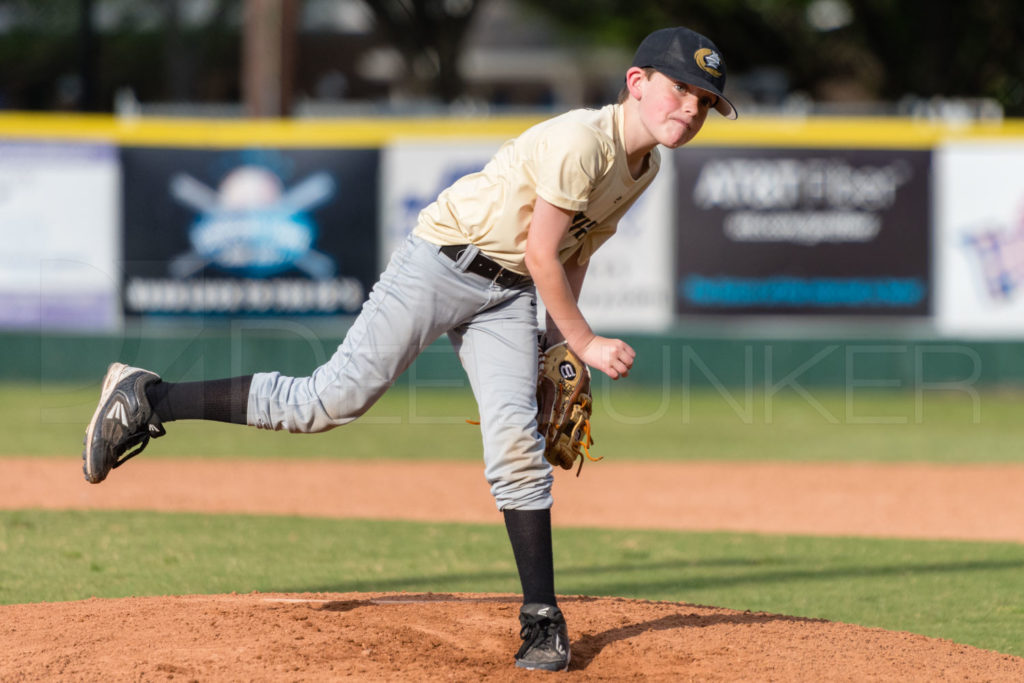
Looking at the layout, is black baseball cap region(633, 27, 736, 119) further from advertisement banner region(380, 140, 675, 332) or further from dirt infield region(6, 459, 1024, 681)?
advertisement banner region(380, 140, 675, 332)

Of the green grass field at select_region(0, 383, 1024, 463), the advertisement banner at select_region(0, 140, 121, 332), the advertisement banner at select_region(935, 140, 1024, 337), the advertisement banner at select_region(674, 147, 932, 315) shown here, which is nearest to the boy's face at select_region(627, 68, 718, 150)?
the green grass field at select_region(0, 383, 1024, 463)

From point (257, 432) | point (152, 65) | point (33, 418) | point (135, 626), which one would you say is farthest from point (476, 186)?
point (152, 65)

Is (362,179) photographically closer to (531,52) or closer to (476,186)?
(476,186)

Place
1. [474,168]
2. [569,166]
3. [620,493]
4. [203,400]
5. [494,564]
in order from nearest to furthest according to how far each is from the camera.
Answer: [569,166]
[203,400]
[494,564]
[620,493]
[474,168]

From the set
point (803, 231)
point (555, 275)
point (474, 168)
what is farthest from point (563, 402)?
point (803, 231)

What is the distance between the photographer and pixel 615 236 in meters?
12.5

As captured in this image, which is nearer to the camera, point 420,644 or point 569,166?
point 569,166

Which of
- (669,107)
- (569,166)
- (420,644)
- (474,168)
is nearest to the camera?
(569,166)

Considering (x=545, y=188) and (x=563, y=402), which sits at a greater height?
(x=545, y=188)

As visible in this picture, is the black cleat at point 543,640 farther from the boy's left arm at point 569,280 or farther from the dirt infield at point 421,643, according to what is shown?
the boy's left arm at point 569,280

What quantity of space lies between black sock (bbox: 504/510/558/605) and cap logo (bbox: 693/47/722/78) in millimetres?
1326

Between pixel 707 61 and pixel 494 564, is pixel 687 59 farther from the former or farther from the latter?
pixel 494 564

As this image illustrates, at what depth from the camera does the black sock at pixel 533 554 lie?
3.80 metres

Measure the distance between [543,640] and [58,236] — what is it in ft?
32.0
